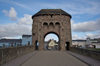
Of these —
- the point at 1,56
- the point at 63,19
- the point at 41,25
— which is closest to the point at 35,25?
the point at 41,25

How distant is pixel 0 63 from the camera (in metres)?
7.73

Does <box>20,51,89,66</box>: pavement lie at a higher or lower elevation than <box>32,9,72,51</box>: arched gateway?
lower

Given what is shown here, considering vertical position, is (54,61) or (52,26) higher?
(52,26)

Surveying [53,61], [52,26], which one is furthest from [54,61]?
[52,26]

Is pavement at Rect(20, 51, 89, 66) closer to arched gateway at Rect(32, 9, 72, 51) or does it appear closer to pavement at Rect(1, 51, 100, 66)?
pavement at Rect(1, 51, 100, 66)

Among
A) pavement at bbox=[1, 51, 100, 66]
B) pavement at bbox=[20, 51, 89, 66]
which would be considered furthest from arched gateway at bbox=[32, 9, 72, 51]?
pavement at bbox=[1, 51, 100, 66]

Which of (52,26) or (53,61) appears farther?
(52,26)

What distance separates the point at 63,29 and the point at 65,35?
5.29ft

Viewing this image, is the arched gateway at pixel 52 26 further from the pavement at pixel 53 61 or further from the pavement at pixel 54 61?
the pavement at pixel 54 61

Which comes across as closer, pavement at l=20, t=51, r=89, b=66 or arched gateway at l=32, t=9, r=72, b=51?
pavement at l=20, t=51, r=89, b=66

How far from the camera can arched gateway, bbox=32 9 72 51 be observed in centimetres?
2541

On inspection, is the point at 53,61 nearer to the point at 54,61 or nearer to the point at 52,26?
the point at 54,61

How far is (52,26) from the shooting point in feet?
85.9

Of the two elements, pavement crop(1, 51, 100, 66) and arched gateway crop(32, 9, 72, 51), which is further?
arched gateway crop(32, 9, 72, 51)
